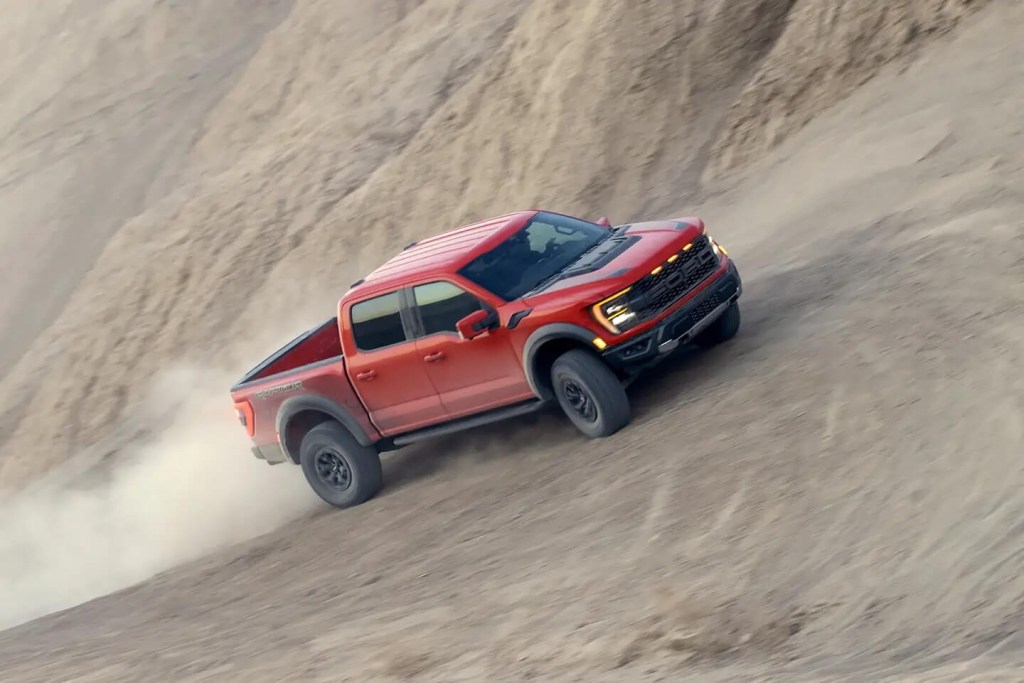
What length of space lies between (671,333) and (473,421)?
1996 mm

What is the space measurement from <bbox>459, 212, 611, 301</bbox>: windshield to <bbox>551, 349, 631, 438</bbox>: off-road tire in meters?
0.79

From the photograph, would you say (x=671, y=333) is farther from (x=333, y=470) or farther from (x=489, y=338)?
(x=333, y=470)

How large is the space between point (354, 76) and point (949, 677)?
72.9ft

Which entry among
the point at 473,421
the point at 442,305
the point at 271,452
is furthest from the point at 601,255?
the point at 271,452

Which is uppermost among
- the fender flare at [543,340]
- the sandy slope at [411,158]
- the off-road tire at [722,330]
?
the sandy slope at [411,158]

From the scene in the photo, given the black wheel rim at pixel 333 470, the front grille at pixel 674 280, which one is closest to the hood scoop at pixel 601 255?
the front grille at pixel 674 280

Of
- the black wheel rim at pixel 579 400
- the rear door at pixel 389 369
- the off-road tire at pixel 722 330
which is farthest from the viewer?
the off-road tire at pixel 722 330

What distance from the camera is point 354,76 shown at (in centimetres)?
2594

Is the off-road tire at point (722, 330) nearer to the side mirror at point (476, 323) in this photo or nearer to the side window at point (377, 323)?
the side mirror at point (476, 323)

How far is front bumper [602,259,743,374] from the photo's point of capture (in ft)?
32.9

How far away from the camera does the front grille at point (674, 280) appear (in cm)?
1011

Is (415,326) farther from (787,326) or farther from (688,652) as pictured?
(688,652)

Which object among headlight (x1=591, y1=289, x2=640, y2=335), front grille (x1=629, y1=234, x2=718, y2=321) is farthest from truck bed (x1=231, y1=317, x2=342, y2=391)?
front grille (x1=629, y1=234, x2=718, y2=321)

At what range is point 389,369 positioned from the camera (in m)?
11.2
